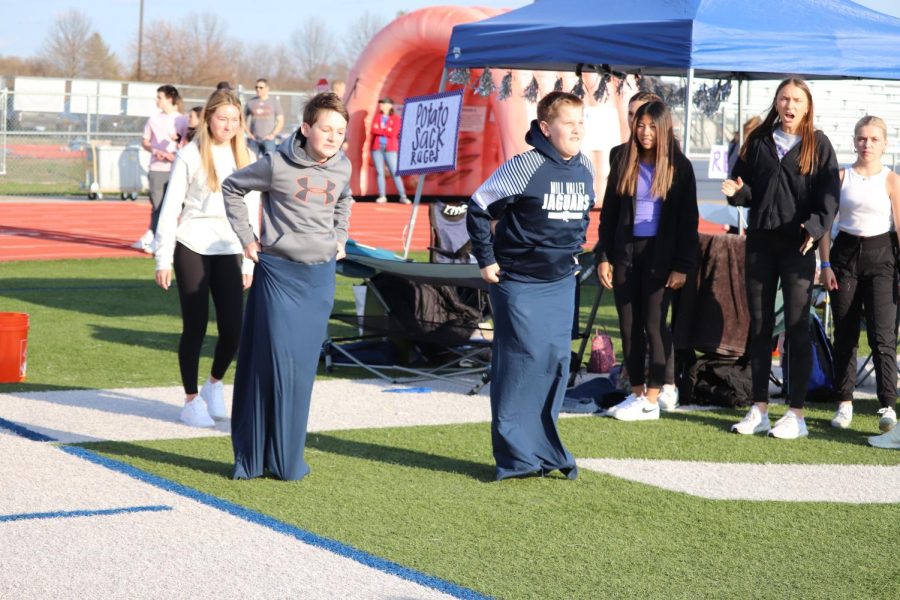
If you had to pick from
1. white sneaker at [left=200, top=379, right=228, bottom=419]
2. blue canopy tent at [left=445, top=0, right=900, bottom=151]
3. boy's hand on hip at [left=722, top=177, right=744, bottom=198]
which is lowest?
white sneaker at [left=200, top=379, right=228, bottom=419]

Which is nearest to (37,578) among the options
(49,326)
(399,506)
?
(399,506)

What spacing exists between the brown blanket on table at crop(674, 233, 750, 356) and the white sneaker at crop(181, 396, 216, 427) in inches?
126

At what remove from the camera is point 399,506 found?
19.3 ft

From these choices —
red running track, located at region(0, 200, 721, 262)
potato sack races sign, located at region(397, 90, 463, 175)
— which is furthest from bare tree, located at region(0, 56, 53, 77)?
potato sack races sign, located at region(397, 90, 463, 175)

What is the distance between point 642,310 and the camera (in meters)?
8.30

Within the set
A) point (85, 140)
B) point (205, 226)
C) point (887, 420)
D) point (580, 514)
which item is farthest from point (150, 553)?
point (85, 140)

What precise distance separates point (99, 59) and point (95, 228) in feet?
264

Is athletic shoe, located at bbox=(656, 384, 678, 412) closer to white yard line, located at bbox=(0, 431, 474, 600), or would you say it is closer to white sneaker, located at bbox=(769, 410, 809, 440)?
white sneaker, located at bbox=(769, 410, 809, 440)

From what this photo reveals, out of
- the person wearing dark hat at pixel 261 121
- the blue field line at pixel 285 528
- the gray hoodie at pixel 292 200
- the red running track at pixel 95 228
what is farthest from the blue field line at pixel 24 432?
the person wearing dark hat at pixel 261 121

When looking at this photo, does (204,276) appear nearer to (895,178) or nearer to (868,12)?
(895,178)

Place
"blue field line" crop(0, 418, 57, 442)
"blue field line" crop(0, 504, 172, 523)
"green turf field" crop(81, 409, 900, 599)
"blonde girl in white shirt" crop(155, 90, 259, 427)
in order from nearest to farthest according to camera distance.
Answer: "green turf field" crop(81, 409, 900, 599), "blue field line" crop(0, 504, 172, 523), "blue field line" crop(0, 418, 57, 442), "blonde girl in white shirt" crop(155, 90, 259, 427)

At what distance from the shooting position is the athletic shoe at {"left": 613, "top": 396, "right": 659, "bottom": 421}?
8258mm

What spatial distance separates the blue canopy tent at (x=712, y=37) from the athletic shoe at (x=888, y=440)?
10.1 feet

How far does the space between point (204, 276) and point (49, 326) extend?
4.33 m
